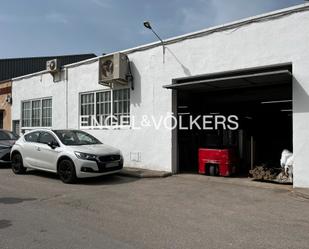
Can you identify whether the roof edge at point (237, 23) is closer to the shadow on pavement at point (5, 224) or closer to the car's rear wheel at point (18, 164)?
the car's rear wheel at point (18, 164)

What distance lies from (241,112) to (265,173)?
17.4 feet

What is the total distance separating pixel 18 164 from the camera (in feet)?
35.8

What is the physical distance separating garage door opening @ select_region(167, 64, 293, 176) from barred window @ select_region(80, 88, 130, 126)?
7.06 feet

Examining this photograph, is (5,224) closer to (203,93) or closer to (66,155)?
(66,155)

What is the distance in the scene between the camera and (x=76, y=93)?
1402 centimetres

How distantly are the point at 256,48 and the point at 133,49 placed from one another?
478 centimetres

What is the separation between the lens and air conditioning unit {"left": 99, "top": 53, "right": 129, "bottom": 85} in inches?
454

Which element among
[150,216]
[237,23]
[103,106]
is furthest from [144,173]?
[237,23]

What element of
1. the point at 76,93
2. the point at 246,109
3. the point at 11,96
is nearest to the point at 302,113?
the point at 246,109

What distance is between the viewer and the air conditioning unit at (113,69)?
1152 cm

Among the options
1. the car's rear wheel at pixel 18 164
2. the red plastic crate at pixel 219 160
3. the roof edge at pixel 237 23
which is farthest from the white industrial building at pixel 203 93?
Result: the car's rear wheel at pixel 18 164

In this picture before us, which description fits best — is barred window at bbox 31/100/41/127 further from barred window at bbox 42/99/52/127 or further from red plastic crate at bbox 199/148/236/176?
red plastic crate at bbox 199/148/236/176

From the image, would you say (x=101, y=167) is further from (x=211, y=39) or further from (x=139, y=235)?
(x=211, y=39)

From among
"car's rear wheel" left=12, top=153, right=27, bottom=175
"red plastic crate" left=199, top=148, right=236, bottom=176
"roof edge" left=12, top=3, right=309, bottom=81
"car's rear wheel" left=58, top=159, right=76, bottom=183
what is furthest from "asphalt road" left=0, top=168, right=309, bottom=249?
"roof edge" left=12, top=3, right=309, bottom=81
